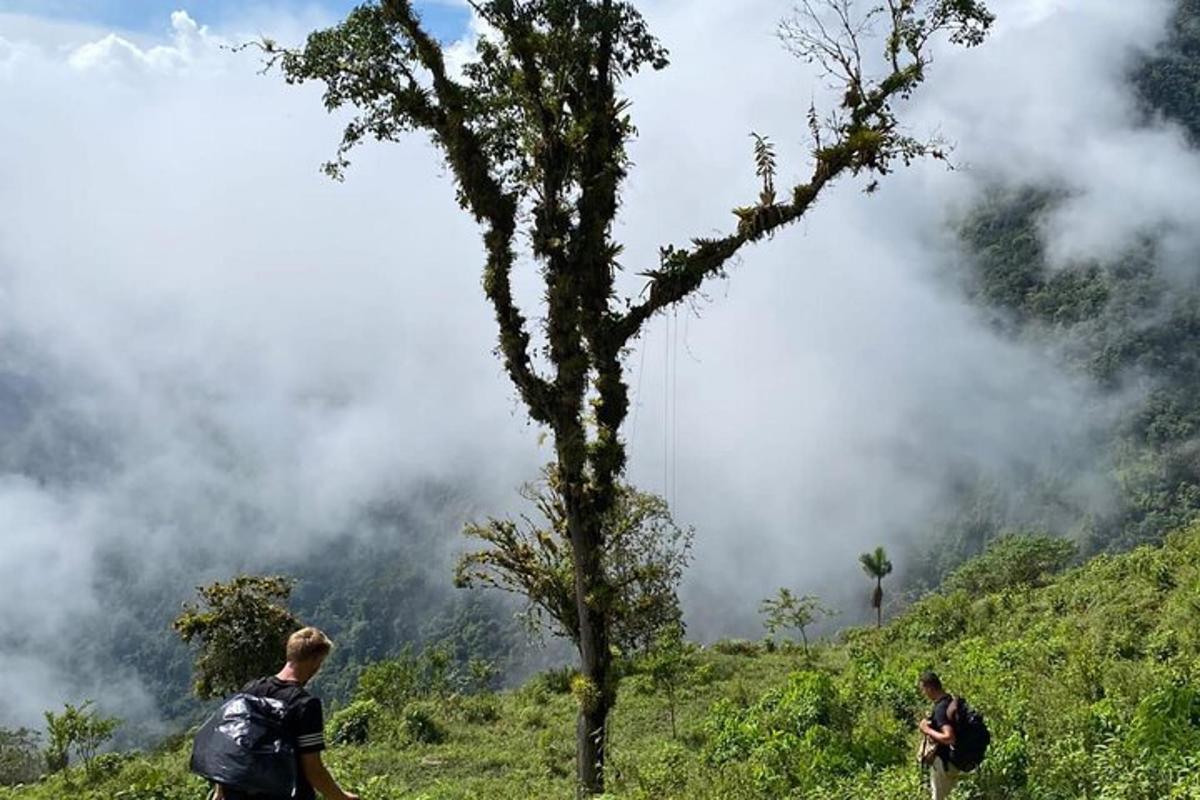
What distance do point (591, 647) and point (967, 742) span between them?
16.9 ft

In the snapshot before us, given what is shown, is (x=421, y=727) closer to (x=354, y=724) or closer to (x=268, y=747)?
(x=354, y=724)

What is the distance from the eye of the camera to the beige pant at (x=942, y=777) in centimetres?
873

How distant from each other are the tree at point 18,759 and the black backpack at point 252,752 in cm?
4179

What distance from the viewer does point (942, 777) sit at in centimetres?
877

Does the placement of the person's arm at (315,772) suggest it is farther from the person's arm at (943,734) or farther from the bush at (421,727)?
the bush at (421,727)

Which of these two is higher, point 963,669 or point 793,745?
point 963,669

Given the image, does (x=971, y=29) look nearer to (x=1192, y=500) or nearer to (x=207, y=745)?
(x=207, y=745)

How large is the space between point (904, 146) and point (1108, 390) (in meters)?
216

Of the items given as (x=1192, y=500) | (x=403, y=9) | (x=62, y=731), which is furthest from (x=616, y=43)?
(x=1192, y=500)

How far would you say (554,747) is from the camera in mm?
22891

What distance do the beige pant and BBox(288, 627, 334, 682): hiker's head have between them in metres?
6.24

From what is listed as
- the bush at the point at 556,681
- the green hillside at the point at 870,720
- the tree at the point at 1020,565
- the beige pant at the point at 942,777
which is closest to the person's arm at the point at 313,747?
the green hillside at the point at 870,720

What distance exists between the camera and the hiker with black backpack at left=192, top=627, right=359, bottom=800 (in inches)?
193

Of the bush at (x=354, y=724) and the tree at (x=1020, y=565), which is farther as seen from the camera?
the tree at (x=1020, y=565)
